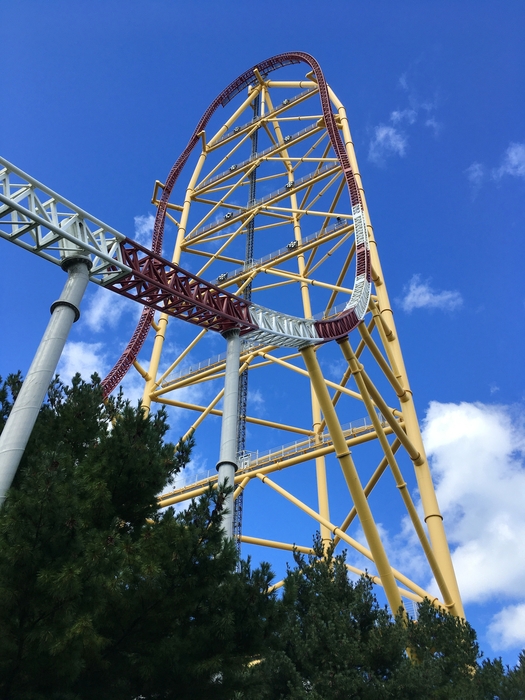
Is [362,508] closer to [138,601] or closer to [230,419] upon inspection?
[230,419]

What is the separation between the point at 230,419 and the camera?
8836mm

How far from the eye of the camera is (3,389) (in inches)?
286

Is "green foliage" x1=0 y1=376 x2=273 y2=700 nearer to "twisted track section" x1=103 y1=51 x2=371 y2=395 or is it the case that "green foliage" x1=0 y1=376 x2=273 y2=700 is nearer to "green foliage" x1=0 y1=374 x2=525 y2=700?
"green foliage" x1=0 y1=374 x2=525 y2=700

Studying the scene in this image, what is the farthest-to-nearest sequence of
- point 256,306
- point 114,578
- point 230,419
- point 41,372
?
Result: point 256,306, point 230,419, point 41,372, point 114,578

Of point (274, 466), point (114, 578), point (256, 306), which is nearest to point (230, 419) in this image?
point (256, 306)

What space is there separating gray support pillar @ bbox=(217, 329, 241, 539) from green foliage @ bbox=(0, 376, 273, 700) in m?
1.73

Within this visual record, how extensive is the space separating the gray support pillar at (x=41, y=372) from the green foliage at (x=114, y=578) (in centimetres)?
34

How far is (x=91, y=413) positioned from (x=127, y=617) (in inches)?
81.8

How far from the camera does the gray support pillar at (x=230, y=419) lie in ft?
27.2

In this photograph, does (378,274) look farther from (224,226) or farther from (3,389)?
(3,389)

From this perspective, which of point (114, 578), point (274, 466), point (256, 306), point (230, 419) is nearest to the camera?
point (114, 578)

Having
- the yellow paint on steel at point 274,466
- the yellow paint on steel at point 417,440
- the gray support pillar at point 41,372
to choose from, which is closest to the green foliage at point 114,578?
the gray support pillar at point 41,372

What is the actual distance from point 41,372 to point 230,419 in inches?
115

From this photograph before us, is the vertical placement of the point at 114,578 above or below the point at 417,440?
below
